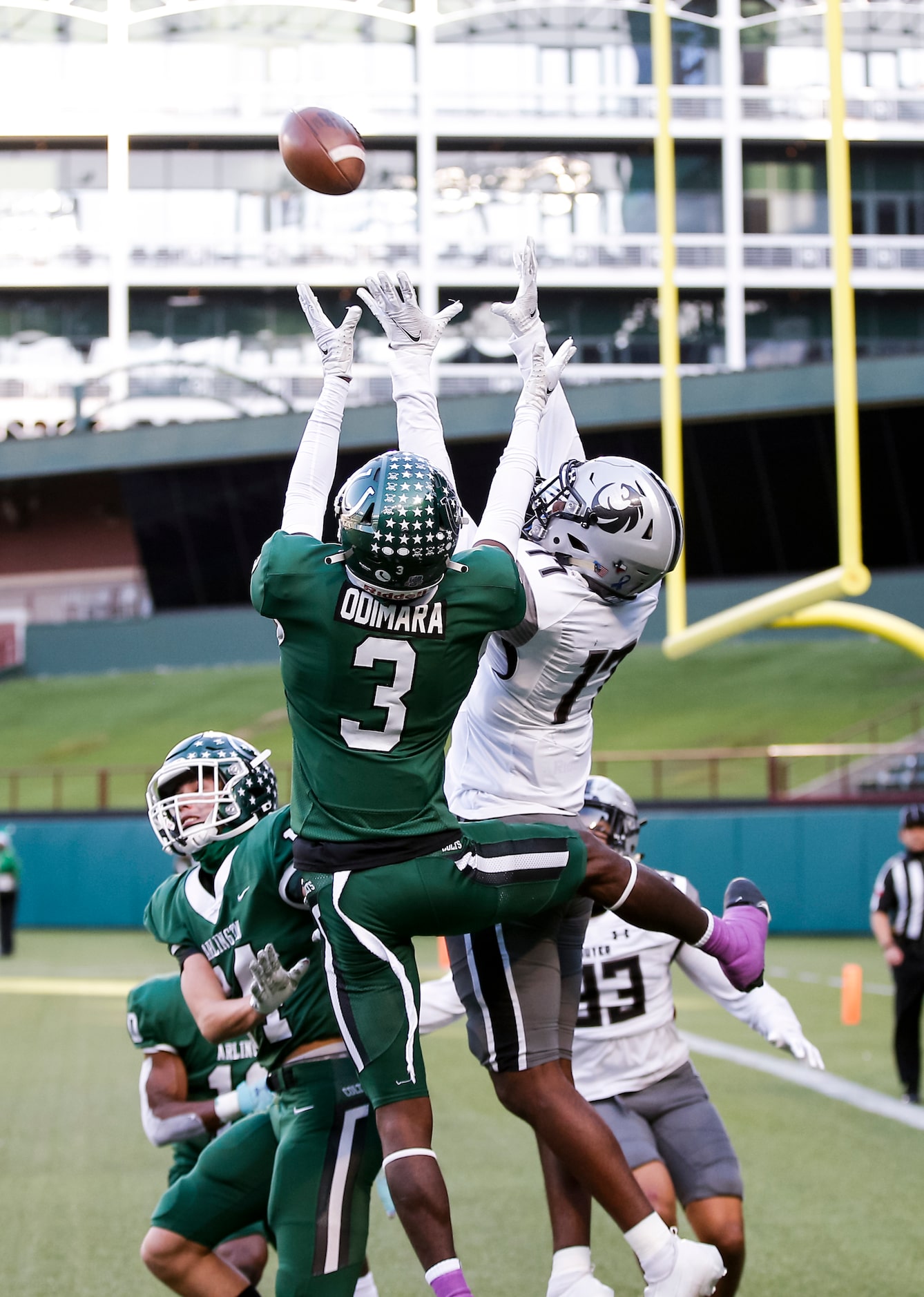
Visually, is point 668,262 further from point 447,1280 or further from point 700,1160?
point 447,1280

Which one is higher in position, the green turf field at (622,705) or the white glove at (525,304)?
the white glove at (525,304)

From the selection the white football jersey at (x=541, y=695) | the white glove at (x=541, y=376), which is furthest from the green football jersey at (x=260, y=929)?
the white glove at (x=541, y=376)

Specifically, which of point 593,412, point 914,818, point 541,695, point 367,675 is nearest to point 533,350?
point 541,695

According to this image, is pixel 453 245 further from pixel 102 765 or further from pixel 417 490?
pixel 417 490

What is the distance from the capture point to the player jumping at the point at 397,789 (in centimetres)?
388

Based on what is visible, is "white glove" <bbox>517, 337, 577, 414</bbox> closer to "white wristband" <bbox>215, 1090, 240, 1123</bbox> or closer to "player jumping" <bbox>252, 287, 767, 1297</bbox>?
"player jumping" <bbox>252, 287, 767, 1297</bbox>

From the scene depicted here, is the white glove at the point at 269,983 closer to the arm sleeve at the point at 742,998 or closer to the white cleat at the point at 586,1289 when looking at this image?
the white cleat at the point at 586,1289

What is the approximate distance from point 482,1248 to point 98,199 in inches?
769

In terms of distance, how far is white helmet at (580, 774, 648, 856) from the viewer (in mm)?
5277

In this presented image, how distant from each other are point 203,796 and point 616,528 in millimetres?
1415

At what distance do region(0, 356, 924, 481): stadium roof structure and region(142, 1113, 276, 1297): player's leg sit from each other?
2530 cm

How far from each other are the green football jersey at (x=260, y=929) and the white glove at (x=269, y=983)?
30cm

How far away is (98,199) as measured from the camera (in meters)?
23.0

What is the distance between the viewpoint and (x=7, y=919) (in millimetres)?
18828
